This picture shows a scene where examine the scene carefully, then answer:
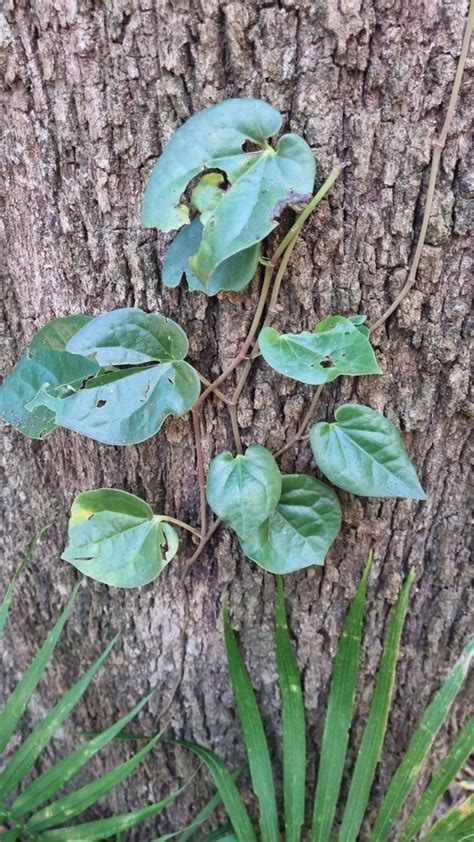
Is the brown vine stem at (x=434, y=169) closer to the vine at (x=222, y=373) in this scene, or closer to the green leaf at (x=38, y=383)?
the vine at (x=222, y=373)

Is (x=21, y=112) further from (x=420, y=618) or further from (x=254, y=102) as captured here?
(x=420, y=618)

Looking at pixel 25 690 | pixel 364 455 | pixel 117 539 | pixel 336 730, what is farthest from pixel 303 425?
pixel 25 690

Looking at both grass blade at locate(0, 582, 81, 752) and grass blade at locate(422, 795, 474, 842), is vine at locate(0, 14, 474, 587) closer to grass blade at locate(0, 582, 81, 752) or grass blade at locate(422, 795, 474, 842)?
grass blade at locate(0, 582, 81, 752)

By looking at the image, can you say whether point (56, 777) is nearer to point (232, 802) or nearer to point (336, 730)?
point (232, 802)

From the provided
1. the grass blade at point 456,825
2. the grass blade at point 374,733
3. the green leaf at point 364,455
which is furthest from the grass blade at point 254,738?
the green leaf at point 364,455

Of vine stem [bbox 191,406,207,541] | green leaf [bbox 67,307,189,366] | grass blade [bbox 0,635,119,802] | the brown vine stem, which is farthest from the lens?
grass blade [bbox 0,635,119,802]

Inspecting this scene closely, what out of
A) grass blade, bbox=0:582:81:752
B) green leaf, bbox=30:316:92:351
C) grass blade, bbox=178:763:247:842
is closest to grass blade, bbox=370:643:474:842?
grass blade, bbox=178:763:247:842

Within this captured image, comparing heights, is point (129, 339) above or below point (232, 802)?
above
